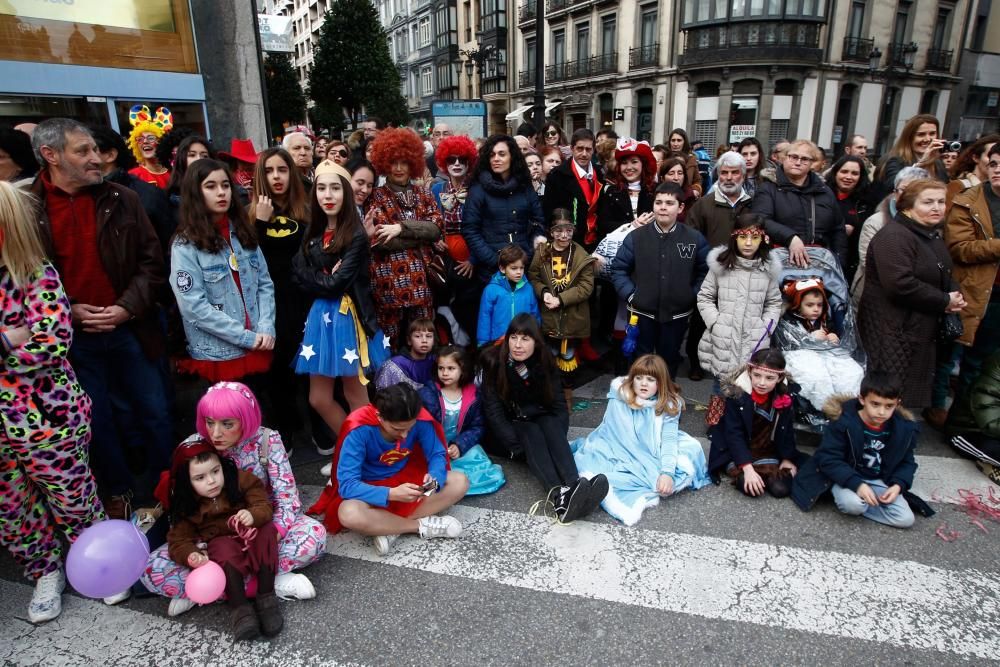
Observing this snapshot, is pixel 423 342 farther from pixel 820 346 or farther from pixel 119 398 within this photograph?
pixel 820 346

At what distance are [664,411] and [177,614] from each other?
113 inches

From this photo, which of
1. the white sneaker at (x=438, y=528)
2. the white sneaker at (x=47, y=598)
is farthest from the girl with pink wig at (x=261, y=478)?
the white sneaker at (x=438, y=528)

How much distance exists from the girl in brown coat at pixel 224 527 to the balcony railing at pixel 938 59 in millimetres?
36476

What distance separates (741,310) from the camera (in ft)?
14.0

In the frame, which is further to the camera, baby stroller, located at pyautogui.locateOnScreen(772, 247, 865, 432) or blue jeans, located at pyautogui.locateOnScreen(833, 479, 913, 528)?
baby stroller, located at pyautogui.locateOnScreen(772, 247, 865, 432)

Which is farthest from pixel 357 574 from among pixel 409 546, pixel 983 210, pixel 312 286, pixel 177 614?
pixel 983 210

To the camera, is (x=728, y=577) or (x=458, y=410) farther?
(x=458, y=410)

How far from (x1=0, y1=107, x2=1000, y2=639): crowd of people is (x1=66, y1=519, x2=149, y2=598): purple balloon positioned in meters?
0.22

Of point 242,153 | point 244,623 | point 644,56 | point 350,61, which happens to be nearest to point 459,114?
point 242,153

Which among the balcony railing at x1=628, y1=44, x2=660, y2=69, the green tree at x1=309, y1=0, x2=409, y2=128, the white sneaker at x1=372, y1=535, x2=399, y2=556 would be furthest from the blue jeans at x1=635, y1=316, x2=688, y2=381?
the balcony railing at x1=628, y1=44, x2=660, y2=69

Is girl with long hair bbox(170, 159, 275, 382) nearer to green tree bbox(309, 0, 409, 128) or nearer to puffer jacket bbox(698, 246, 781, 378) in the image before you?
puffer jacket bbox(698, 246, 781, 378)

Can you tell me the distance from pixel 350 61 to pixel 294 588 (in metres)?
28.0

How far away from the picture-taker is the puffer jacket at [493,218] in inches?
188

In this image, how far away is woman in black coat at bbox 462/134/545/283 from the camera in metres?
4.76
